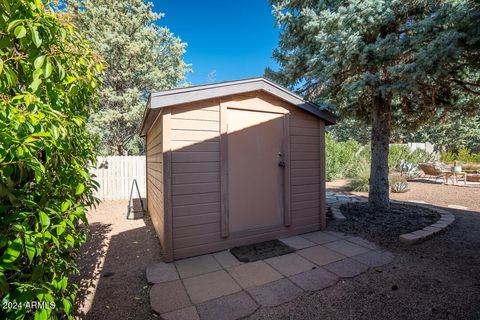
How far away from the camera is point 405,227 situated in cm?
390

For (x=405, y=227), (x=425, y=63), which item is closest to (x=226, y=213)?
(x=405, y=227)

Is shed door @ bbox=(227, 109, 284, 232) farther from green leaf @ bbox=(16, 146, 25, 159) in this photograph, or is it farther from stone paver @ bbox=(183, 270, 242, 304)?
green leaf @ bbox=(16, 146, 25, 159)

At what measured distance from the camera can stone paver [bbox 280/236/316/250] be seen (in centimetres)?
334

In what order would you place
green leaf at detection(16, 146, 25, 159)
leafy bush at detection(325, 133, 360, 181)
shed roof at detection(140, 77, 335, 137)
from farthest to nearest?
leafy bush at detection(325, 133, 360, 181) → shed roof at detection(140, 77, 335, 137) → green leaf at detection(16, 146, 25, 159)

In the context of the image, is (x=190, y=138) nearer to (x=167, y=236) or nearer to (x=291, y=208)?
(x=167, y=236)

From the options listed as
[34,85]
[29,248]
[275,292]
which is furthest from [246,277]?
[34,85]

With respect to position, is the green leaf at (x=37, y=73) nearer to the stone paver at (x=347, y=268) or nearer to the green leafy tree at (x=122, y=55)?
the stone paver at (x=347, y=268)

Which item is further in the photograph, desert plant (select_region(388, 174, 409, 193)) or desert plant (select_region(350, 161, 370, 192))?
desert plant (select_region(350, 161, 370, 192))

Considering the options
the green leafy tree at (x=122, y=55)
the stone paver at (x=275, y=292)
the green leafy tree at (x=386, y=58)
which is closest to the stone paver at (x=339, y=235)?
the green leafy tree at (x=386, y=58)

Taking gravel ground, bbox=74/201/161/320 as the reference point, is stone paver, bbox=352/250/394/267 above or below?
above

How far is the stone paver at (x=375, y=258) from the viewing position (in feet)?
9.25

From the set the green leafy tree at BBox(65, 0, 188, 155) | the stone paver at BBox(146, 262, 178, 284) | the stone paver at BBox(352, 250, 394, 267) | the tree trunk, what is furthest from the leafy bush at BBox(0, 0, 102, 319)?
the green leafy tree at BBox(65, 0, 188, 155)

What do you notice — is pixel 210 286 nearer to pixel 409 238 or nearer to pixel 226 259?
pixel 226 259

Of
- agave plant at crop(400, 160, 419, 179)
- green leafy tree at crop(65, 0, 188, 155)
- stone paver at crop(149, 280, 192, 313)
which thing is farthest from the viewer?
agave plant at crop(400, 160, 419, 179)
